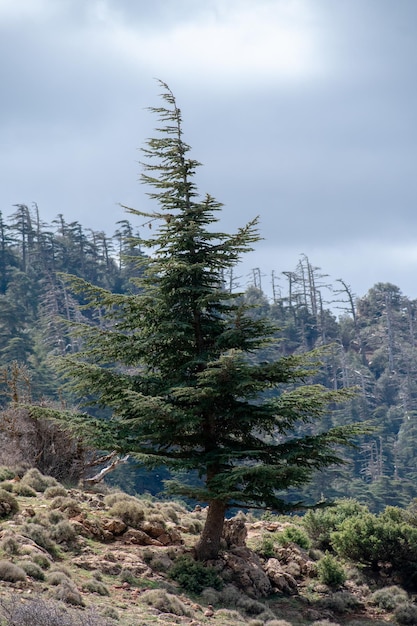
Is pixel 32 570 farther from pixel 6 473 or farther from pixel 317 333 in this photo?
pixel 317 333

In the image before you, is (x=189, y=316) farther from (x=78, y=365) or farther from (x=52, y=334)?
(x=52, y=334)

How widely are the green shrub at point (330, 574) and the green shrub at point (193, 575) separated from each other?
3.00m

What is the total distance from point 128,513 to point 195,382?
359 cm

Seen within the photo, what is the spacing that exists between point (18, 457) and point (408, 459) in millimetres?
68866

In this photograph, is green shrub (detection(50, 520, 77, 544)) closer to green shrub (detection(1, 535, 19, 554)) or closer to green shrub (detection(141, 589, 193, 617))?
green shrub (detection(1, 535, 19, 554))

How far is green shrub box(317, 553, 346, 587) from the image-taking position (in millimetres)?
14805

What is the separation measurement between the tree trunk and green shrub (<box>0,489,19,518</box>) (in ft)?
12.6

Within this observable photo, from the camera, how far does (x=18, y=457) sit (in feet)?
61.2

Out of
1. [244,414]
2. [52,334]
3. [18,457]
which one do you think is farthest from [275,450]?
[52,334]

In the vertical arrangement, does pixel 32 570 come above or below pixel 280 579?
above

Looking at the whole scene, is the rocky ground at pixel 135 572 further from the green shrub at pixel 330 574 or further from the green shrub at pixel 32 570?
the green shrub at pixel 330 574

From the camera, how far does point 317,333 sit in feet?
351

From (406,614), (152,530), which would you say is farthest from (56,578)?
(406,614)

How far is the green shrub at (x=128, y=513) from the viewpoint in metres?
14.8
